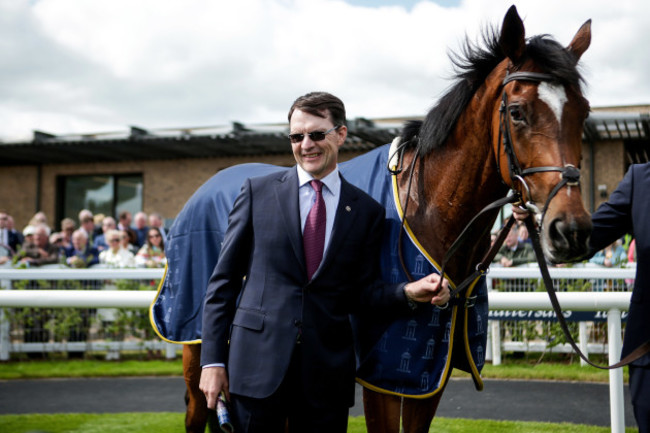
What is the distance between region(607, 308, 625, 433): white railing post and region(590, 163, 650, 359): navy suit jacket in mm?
840

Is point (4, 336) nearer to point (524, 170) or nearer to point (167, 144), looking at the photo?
point (524, 170)

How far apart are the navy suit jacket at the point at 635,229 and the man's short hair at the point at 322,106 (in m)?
1.02

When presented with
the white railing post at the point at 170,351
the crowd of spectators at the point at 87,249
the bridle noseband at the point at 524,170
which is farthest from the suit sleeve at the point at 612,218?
the crowd of spectators at the point at 87,249

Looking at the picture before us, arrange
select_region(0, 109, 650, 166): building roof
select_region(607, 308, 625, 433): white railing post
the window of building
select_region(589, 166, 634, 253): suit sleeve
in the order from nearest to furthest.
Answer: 1. select_region(589, 166, 634, 253): suit sleeve
2. select_region(607, 308, 625, 433): white railing post
3. select_region(0, 109, 650, 166): building roof
4. the window of building

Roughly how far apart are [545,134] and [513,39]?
1.34 feet

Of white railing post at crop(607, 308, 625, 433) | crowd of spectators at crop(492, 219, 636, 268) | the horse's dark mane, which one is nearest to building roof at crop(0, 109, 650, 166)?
crowd of spectators at crop(492, 219, 636, 268)

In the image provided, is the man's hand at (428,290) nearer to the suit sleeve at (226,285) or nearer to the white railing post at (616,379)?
the suit sleeve at (226,285)

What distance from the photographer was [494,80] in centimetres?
237

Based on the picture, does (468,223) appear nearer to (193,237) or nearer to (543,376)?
(193,237)

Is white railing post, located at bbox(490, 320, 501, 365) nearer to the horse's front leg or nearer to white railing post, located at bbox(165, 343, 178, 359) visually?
white railing post, located at bbox(165, 343, 178, 359)

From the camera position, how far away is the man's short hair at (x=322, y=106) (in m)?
2.14

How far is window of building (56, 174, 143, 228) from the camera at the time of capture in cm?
1658

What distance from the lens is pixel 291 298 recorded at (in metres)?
2.07

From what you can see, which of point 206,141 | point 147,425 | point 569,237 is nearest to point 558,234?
point 569,237
